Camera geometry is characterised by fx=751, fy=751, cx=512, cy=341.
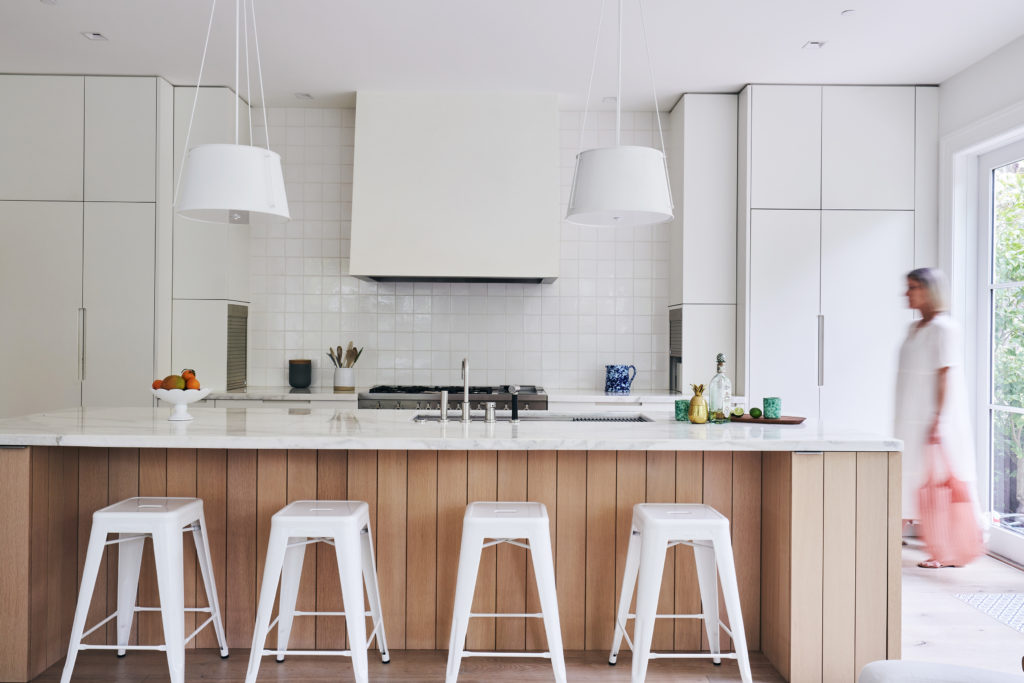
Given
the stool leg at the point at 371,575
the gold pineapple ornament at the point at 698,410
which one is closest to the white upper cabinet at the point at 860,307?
the gold pineapple ornament at the point at 698,410

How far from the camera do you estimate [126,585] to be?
2.72m

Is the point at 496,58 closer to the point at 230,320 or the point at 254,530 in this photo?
the point at 230,320

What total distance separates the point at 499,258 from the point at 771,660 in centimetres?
267

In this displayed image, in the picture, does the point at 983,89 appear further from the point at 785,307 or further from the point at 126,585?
the point at 126,585

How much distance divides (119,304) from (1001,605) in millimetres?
4825

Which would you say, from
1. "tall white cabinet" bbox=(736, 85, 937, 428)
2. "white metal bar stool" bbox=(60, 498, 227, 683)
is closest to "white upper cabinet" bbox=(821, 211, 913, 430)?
"tall white cabinet" bbox=(736, 85, 937, 428)

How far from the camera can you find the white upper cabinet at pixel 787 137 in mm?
4461

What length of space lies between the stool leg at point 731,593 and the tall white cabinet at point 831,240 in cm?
231

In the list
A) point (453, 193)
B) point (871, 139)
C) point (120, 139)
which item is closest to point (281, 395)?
point (453, 193)

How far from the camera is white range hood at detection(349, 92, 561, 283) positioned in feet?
14.9

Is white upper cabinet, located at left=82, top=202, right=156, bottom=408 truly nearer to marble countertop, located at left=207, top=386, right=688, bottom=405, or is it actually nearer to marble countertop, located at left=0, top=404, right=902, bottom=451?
marble countertop, located at left=207, top=386, right=688, bottom=405

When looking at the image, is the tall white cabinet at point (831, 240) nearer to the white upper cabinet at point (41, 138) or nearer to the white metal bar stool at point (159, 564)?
the white metal bar stool at point (159, 564)

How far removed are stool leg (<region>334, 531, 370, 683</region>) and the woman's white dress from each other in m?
2.73

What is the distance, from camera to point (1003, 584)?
364cm
